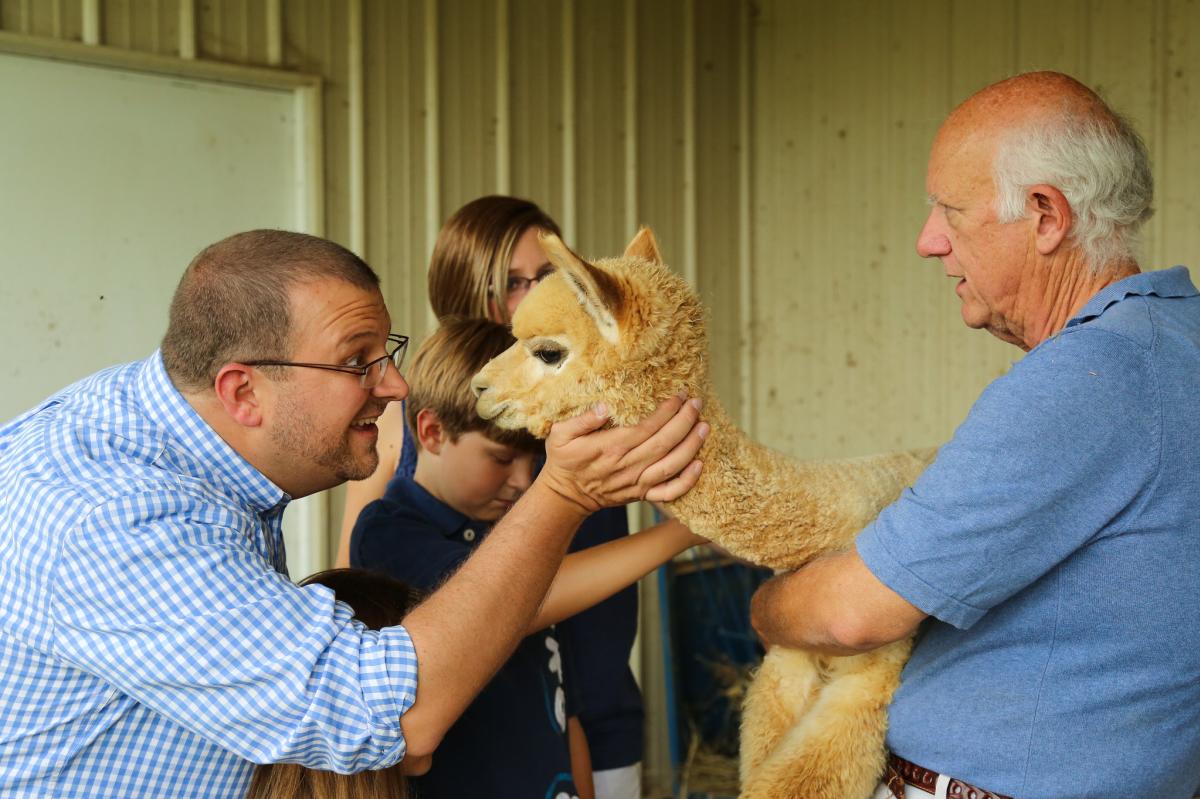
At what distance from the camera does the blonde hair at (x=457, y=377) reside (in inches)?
100.0

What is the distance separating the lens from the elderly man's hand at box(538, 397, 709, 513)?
189cm

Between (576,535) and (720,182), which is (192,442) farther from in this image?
(720,182)

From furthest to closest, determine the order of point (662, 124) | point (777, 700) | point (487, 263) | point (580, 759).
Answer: point (662, 124) → point (487, 263) → point (580, 759) → point (777, 700)

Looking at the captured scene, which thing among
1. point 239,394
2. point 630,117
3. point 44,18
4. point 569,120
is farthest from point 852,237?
point 239,394

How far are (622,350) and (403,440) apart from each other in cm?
123

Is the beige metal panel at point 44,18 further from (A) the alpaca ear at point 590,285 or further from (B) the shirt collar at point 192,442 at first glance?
(A) the alpaca ear at point 590,285

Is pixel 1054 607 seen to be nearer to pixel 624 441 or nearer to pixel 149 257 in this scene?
pixel 624 441

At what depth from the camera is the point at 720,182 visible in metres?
6.24

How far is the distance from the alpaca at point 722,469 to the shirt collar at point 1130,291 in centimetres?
44

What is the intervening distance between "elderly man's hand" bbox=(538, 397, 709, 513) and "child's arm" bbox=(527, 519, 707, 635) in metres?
0.30

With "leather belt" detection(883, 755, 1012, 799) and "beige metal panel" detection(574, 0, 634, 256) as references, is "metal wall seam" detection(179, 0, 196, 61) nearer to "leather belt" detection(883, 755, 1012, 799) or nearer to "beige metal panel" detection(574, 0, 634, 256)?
"beige metal panel" detection(574, 0, 634, 256)

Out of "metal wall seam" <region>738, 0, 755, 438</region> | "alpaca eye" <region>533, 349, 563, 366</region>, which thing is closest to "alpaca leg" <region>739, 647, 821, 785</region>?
"alpaca eye" <region>533, 349, 563, 366</region>

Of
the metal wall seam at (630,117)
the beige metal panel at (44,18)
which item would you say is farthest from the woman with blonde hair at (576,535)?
the metal wall seam at (630,117)

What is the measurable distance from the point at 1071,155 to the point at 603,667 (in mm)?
1612
